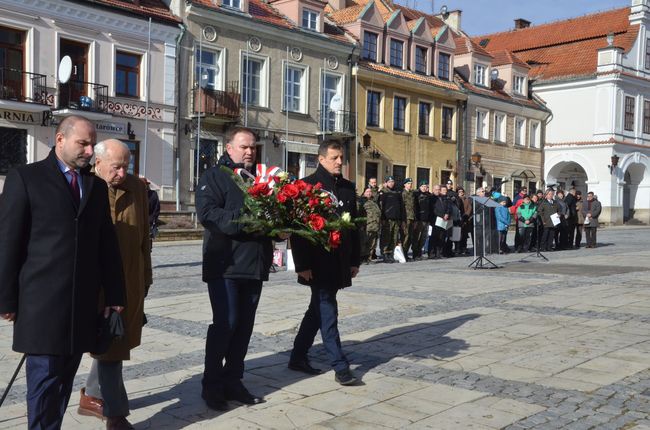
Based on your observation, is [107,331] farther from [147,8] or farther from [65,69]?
[147,8]

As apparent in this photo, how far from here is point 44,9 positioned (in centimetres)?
2244

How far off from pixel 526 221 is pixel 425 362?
51.4 ft

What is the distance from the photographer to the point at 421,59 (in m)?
36.0

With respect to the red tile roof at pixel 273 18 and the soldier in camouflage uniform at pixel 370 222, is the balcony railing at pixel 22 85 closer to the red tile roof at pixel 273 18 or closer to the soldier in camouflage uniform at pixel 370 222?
the red tile roof at pixel 273 18

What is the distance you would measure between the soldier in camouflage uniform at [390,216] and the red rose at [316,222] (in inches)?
463

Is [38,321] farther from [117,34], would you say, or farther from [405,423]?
[117,34]

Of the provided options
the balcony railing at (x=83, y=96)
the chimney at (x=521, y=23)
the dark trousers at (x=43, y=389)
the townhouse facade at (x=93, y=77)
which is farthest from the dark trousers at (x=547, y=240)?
the chimney at (x=521, y=23)

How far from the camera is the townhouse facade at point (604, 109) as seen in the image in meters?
42.4

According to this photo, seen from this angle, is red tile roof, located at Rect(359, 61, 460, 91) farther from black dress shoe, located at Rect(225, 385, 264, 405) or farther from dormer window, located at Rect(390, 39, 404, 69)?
black dress shoe, located at Rect(225, 385, 264, 405)

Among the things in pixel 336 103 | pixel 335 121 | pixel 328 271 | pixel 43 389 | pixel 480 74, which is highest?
pixel 480 74

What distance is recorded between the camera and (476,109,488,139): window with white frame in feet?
127

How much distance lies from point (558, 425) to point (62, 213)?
3281 mm

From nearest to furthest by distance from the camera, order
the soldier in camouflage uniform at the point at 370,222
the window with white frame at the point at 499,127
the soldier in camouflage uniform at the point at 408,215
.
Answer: the soldier in camouflage uniform at the point at 370,222 → the soldier in camouflage uniform at the point at 408,215 → the window with white frame at the point at 499,127

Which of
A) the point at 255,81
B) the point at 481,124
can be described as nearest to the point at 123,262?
the point at 255,81
